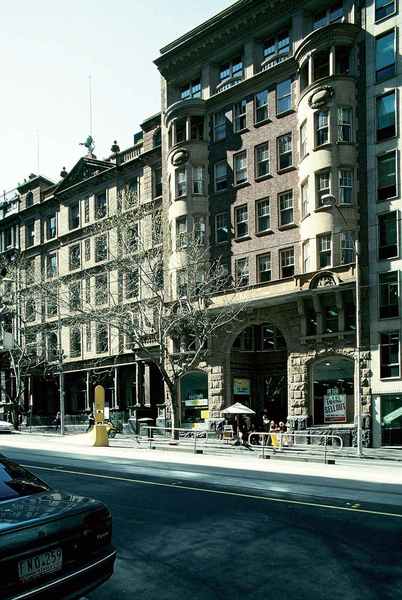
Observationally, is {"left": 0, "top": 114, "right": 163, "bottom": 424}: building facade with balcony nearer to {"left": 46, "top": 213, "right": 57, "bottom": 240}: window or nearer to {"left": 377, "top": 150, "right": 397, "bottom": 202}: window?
{"left": 46, "top": 213, "right": 57, "bottom": 240}: window

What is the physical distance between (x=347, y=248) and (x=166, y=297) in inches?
495

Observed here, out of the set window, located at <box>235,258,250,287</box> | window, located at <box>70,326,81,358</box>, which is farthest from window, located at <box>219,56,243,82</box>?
window, located at <box>70,326,81,358</box>

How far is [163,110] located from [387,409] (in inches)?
935

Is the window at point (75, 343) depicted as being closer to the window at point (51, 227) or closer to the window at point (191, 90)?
the window at point (51, 227)

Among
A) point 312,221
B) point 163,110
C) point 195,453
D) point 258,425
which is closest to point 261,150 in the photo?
point 312,221

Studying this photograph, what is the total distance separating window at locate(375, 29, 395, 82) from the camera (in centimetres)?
2848

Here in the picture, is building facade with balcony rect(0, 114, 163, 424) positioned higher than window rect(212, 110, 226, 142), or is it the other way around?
window rect(212, 110, 226, 142)

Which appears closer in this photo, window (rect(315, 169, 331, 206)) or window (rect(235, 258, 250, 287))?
window (rect(315, 169, 331, 206))

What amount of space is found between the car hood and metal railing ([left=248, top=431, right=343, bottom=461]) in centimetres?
1606

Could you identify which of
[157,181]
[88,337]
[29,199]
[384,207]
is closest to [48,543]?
[384,207]

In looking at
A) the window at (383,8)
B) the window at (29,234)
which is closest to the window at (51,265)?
the window at (29,234)

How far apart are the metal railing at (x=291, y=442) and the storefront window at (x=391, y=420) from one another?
7.11 ft

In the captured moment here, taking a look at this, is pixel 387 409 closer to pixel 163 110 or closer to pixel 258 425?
pixel 258 425

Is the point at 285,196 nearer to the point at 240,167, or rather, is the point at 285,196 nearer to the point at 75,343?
the point at 240,167
